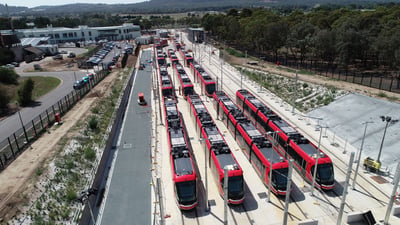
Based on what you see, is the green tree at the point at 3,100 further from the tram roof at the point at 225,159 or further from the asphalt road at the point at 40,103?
the tram roof at the point at 225,159

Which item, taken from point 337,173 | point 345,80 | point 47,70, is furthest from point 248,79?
point 47,70

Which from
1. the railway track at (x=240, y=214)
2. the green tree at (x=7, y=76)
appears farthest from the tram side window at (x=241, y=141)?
the green tree at (x=7, y=76)

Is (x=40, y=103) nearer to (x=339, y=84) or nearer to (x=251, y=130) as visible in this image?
(x=251, y=130)

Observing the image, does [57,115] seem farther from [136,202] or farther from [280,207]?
[280,207]

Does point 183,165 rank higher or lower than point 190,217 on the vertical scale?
higher

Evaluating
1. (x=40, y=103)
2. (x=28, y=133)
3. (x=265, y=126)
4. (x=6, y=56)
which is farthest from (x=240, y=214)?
(x=6, y=56)

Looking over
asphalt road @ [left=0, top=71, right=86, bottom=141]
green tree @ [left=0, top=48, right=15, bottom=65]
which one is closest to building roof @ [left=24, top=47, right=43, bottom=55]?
green tree @ [left=0, top=48, right=15, bottom=65]
